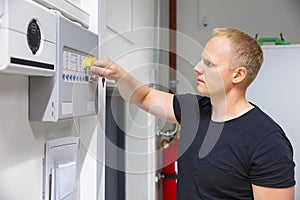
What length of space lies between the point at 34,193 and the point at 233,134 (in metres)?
0.68

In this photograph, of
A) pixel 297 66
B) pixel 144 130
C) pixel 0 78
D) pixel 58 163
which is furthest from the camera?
pixel 297 66

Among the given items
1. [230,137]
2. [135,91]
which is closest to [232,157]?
[230,137]

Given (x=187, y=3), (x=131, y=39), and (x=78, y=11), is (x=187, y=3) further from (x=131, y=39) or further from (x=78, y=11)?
(x=78, y=11)

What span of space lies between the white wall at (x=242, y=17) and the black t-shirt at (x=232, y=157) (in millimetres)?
1964

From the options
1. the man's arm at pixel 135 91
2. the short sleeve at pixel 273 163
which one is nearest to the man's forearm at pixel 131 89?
the man's arm at pixel 135 91

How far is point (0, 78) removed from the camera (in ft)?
2.59

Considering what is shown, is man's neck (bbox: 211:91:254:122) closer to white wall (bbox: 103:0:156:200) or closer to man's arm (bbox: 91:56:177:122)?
man's arm (bbox: 91:56:177:122)

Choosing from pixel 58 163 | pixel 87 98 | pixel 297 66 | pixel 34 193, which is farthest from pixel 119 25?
pixel 297 66

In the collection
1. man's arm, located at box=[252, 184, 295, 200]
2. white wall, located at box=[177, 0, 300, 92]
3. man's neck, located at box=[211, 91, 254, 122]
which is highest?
white wall, located at box=[177, 0, 300, 92]

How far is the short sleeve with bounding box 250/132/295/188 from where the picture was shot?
3.83 feet

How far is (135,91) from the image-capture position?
4.72 feet

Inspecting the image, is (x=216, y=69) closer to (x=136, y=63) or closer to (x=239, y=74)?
(x=239, y=74)

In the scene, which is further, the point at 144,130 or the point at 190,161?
the point at 144,130

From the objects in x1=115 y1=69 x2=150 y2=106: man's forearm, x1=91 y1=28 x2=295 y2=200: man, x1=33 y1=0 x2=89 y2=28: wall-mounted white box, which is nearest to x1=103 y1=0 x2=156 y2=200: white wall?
x1=115 y1=69 x2=150 y2=106: man's forearm
